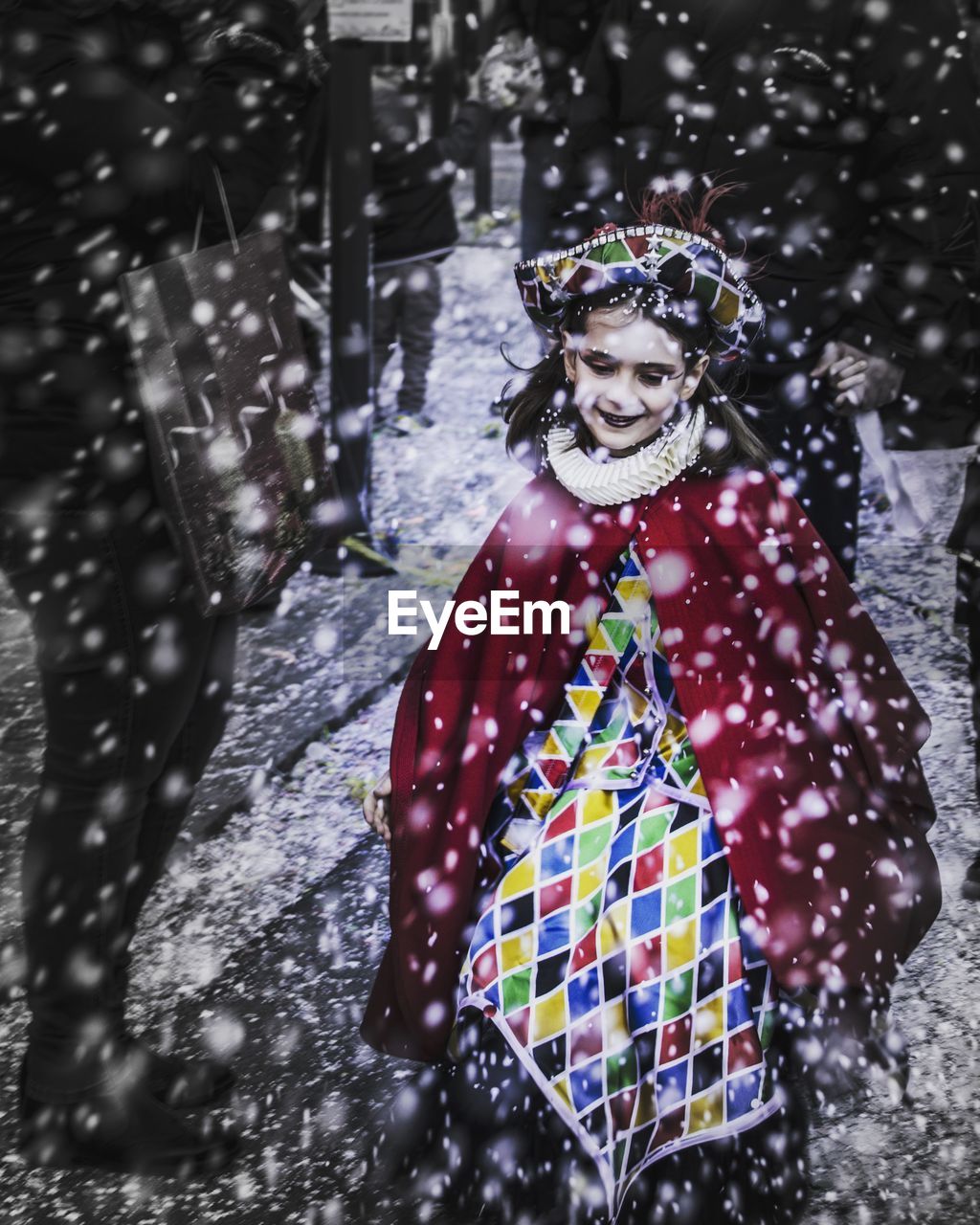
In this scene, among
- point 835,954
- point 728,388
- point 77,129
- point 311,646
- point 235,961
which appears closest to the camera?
point 77,129

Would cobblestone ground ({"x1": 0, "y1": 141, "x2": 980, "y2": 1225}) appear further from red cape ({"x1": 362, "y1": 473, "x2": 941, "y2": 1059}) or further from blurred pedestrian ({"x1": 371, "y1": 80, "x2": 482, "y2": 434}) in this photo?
blurred pedestrian ({"x1": 371, "y1": 80, "x2": 482, "y2": 434})

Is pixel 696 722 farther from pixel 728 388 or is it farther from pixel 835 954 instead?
pixel 728 388

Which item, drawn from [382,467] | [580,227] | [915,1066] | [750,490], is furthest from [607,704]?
[382,467]

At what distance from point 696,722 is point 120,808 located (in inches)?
33.3

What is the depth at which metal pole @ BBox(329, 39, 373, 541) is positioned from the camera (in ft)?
15.1

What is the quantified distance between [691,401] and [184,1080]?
52.9 inches

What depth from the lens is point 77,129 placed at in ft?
6.25

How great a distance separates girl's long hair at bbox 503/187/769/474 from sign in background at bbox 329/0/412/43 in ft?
7.12

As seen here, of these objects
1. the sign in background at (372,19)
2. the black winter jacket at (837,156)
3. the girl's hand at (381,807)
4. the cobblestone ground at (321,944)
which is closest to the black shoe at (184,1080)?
the cobblestone ground at (321,944)

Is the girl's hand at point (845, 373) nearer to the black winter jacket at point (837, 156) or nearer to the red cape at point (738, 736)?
the black winter jacket at point (837, 156)

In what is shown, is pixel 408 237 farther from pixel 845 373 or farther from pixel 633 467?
pixel 633 467

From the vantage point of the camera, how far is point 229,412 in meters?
2.10

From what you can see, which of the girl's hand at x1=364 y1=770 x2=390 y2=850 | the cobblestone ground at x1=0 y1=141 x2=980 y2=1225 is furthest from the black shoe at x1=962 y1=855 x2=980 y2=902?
the girl's hand at x1=364 y1=770 x2=390 y2=850

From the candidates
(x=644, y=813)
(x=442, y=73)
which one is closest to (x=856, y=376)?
(x=644, y=813)
